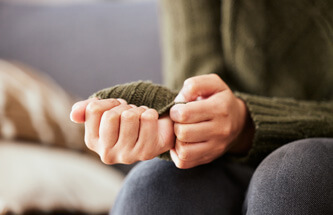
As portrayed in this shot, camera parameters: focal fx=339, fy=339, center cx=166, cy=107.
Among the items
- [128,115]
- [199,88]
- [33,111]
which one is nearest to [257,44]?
[199,88]

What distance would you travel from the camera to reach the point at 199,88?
1.23 feet

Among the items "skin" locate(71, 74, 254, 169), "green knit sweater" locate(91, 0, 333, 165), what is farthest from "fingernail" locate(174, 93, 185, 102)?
"green knit sweater" locate(91, 0, 333, 165)

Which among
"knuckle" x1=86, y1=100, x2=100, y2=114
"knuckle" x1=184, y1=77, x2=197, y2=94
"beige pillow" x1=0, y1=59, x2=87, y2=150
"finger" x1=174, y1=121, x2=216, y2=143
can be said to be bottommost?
"beige pillow" x1=0, y1=59, x2=87, y2=150

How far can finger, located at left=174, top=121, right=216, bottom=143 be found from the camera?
Result: 1.13 feet

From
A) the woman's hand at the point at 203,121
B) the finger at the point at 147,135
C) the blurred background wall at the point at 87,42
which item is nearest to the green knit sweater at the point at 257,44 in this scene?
the woman's hand at the point at 203,121

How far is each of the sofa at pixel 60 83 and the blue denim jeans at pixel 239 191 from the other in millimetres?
299

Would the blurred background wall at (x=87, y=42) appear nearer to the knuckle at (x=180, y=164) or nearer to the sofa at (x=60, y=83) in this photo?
the sofa at (x=60, y=83)

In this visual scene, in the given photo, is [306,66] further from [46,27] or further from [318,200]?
[46,27]

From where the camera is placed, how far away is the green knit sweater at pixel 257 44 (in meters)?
0.57

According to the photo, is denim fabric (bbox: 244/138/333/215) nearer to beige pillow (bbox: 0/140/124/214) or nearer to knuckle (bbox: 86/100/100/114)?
knuckle (bbox: 86/100/100/114)

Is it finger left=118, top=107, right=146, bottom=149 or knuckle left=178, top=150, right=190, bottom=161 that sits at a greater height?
finger left=118, top=107, right=146, bottom=149

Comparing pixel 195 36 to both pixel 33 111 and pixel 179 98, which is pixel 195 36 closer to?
pixel 179 98

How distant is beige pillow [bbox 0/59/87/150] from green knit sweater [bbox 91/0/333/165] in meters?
0.32

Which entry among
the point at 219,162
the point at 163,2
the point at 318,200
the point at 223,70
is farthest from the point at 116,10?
the point at 318,200
